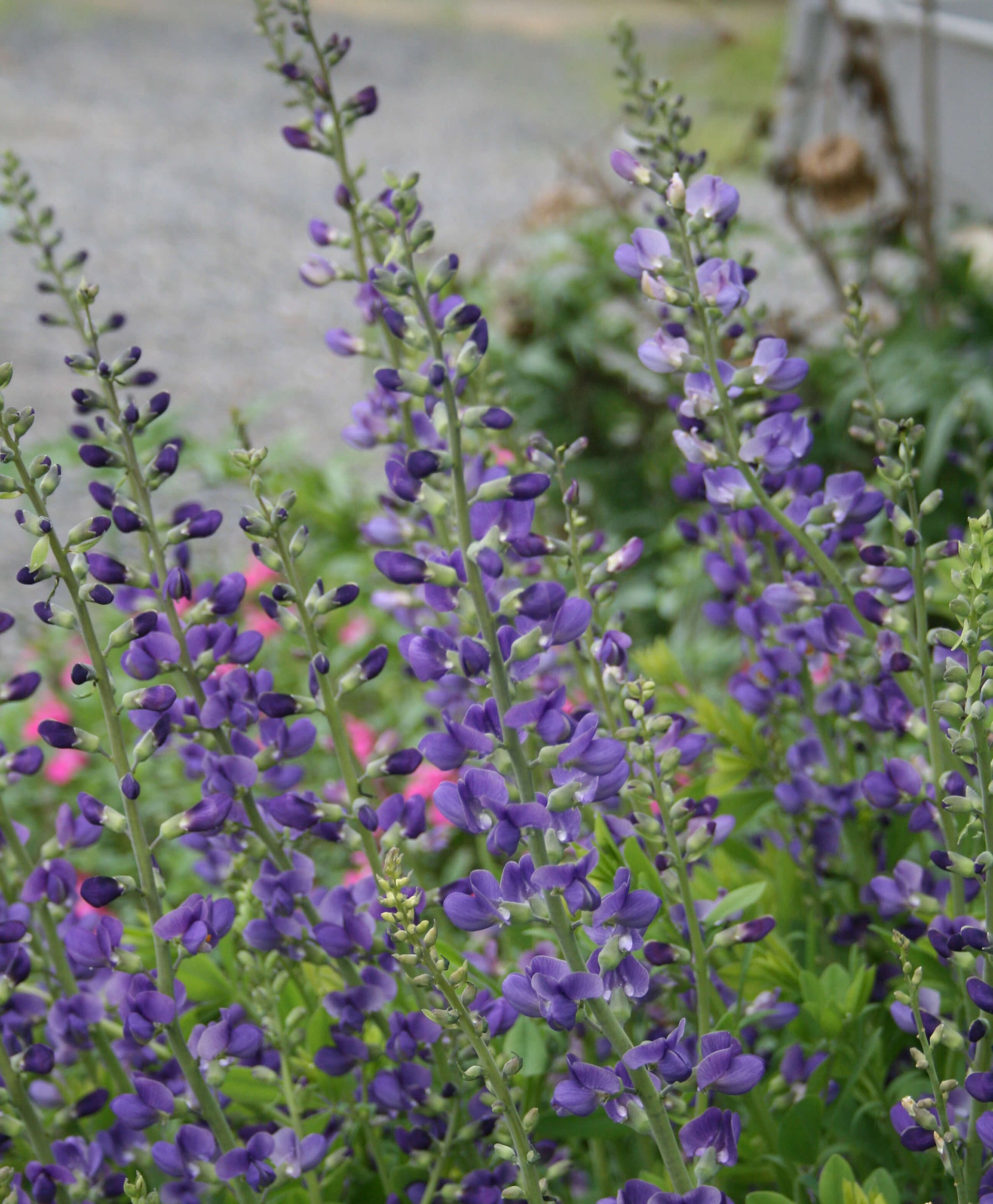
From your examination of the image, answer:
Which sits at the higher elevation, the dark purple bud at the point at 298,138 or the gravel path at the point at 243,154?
the dark purple bud at the point at 298,138

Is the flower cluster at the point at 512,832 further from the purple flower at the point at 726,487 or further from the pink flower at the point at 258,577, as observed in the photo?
the pink flower at the point at 258,577

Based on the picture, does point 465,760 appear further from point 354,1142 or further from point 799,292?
point 799,292

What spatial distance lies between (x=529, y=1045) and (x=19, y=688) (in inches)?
23.5

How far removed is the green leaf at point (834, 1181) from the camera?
103cm

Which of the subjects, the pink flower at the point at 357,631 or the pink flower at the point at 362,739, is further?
the pink flower at the point at 357,631

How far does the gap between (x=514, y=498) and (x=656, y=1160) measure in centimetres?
70

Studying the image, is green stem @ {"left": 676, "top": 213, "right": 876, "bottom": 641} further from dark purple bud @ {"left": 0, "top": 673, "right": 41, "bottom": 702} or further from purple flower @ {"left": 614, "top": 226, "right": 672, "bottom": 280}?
dark purple bud @ {"left": 0, "top": 673, "right": 41, "bottom": 702}

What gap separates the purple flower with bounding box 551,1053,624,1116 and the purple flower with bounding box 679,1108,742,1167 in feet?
0.24

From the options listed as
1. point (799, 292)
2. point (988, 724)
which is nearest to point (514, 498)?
point (988, 724)

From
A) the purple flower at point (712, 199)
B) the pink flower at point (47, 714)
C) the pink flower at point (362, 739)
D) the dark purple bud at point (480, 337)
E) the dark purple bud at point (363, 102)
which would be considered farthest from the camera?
the pink flower at point (47, 714)

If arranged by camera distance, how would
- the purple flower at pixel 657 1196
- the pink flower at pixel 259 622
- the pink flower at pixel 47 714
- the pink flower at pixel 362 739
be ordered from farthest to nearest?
the pink flower at pixel 259 622 < the pink flower at pixel 47 714 < the pink flower at pixel 362 739 < the purple flower at pixel 657 1196

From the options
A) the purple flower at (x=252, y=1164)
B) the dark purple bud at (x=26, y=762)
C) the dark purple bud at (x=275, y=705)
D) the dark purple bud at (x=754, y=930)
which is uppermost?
the dark purple bud at (x=275, y=705)

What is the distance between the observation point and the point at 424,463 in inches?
35.9

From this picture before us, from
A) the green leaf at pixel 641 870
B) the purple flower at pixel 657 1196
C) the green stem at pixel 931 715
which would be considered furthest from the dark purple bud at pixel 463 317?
the purple flower at pixel 657 1196
